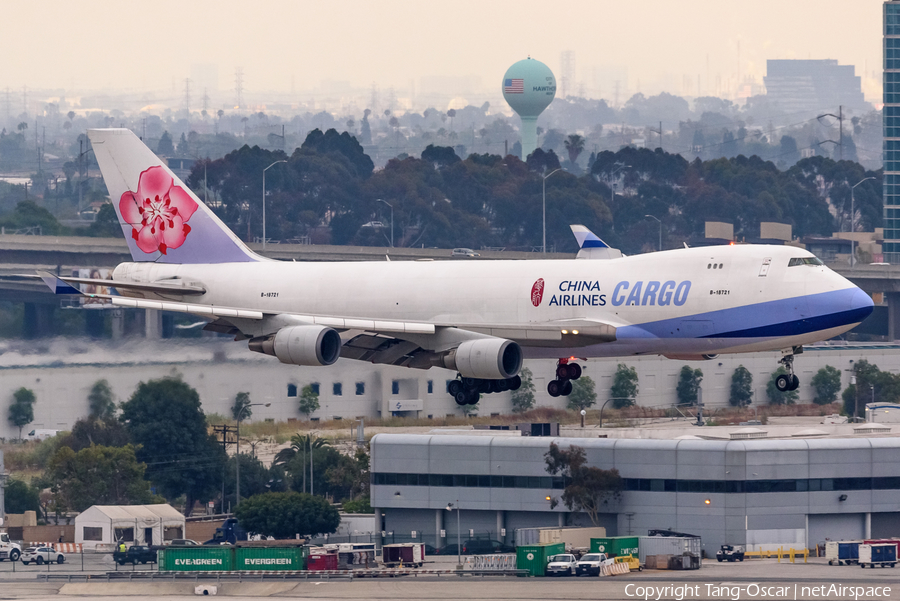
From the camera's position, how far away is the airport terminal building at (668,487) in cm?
9438

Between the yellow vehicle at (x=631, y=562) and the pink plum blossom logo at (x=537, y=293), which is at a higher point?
the pink plum blossom logo at (x=537, y=293)

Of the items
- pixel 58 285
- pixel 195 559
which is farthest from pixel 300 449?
pixel 58 285

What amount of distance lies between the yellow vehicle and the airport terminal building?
7.26 m

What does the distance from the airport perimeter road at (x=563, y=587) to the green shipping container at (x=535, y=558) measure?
178 centimetres

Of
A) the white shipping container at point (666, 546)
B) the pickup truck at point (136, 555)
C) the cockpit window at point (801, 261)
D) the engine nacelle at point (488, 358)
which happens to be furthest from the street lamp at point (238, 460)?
the cockpit window at point (801, 261)

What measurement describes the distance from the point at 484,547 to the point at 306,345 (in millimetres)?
38905

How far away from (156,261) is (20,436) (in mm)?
50973

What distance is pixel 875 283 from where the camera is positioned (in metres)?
188

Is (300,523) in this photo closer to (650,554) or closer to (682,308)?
(650,554)

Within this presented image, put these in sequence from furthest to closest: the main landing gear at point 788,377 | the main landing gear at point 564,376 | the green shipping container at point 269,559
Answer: the green shipping container at point 269,559, the main landing gear at point 564,376, the main landing gear at point 788,377

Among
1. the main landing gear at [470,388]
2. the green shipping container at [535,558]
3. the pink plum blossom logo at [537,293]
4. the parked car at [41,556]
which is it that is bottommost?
the parked car at [41,556]

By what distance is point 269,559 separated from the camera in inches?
3499

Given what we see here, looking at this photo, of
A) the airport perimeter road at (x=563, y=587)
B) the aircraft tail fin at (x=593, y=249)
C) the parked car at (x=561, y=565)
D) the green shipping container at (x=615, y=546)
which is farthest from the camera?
the green shipping container at (x=615, y=546)

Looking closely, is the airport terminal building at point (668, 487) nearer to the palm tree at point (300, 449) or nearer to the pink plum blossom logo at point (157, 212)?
the palm tree at point (300, 449)
